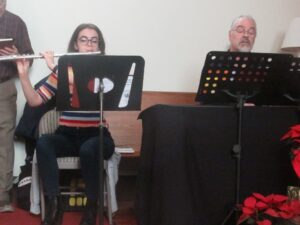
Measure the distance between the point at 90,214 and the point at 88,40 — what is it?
1044 millimetres

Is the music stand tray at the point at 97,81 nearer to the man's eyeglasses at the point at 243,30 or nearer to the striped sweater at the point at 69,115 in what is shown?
the striped sweater at the point at 69,115

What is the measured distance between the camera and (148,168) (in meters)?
1.97

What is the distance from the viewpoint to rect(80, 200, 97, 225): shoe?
7.51 feet

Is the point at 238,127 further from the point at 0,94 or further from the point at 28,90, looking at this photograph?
the point at 0,94

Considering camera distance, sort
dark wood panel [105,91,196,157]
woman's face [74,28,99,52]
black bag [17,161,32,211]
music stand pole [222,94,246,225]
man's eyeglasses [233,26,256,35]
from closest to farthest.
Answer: music stand pole [222,94,246,225] → woman's face [74,28,99,52] → black bag [17,161,32,211] → man's eyeglasses [233,26,256,35] → dark wood panel [105,91,196,157]

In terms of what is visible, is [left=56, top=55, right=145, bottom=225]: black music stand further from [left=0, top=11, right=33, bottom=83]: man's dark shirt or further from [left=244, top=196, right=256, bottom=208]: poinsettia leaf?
[left=0, top=11, right=33, bottom=83]: man's dark shirt

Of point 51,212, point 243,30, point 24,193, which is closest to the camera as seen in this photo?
point 51,212

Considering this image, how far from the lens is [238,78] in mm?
1932

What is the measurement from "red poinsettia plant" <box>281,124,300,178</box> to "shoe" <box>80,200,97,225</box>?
3.54 feet

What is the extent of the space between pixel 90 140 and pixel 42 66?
3.30ft

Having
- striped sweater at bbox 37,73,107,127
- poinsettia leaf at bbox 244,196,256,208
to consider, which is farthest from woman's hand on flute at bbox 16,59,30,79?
poinsettia leaf at bbox 244,196,256,208

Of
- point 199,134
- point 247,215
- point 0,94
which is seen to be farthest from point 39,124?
point 247,215

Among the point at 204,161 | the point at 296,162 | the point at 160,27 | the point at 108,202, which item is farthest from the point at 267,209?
the point at 160,27

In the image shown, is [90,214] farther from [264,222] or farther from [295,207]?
[295,207]
